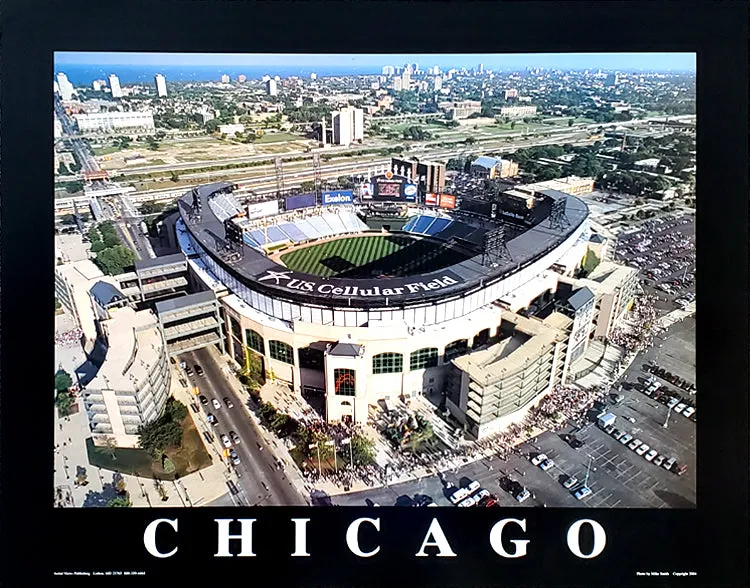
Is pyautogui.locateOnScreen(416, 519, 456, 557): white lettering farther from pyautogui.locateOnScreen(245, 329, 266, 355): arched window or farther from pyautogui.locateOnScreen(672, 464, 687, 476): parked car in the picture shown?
pyautogui.locateOnScreen(245, 329, 266, 355): arched window

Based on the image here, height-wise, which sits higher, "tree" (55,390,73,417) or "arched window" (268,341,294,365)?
"tree" (55,390,73,417)

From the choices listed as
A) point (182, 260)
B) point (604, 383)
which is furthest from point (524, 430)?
point (182, 260)

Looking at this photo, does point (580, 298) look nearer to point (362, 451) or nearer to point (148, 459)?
point (362, 451)

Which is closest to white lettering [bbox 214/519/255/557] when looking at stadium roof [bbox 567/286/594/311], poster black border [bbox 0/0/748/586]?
poster black border [bbox 0/0/748/586]

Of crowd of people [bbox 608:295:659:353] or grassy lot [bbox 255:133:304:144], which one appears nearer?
crowd of people [bbox 608:295:659:353]

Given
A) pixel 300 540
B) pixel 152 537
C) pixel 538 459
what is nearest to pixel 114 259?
pixel 152 537
